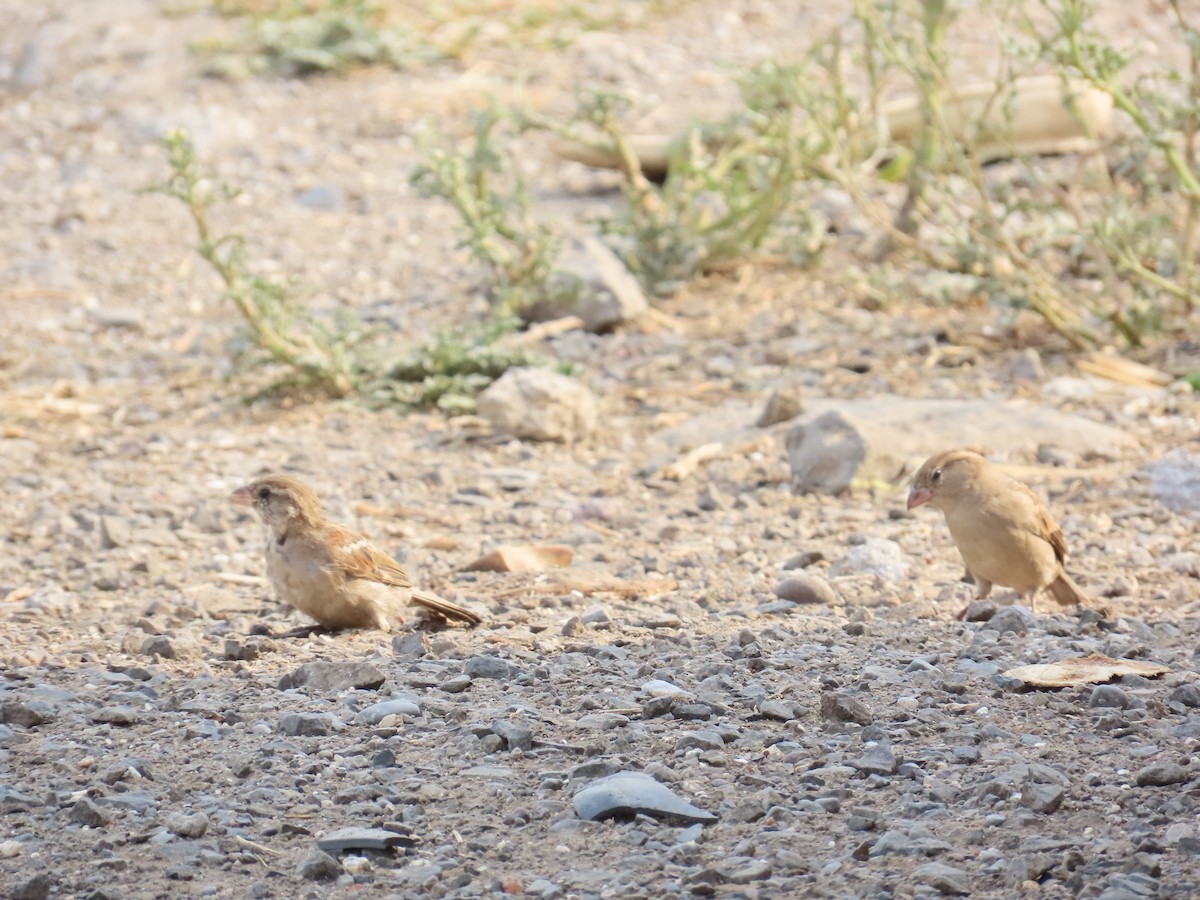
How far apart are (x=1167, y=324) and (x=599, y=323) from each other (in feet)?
10.8

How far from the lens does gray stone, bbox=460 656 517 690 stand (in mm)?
4633

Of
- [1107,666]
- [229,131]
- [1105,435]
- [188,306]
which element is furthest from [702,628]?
[229,131]

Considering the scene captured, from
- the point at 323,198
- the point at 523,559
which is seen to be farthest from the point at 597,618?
the point at 323,198

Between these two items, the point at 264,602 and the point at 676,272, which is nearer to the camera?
the point at 264,602

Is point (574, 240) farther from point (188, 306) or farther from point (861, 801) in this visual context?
point (861, 801)

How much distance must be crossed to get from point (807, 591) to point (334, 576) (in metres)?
1.66

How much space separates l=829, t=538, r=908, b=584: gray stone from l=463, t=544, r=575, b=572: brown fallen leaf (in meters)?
1.06

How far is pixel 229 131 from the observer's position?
1270 centimetres

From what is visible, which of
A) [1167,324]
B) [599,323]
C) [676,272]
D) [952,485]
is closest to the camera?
[952,485]

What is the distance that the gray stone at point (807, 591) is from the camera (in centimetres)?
554

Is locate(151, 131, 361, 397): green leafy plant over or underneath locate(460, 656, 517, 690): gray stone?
underneath

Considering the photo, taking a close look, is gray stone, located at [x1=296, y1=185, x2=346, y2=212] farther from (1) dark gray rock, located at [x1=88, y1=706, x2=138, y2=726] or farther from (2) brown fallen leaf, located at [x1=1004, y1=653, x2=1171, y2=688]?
(2) brown fallen leaf, located at [x1=1004, y1=653, x2=1171, y2=688]

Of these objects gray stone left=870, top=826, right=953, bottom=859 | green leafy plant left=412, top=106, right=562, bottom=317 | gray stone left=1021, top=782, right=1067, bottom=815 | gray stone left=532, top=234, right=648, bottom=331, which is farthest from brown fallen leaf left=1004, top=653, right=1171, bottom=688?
gray stone left=532, top=234, right=648, bottom=331

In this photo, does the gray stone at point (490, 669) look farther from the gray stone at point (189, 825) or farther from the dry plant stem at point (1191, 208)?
the dry plant stem at point (1191, 208)
